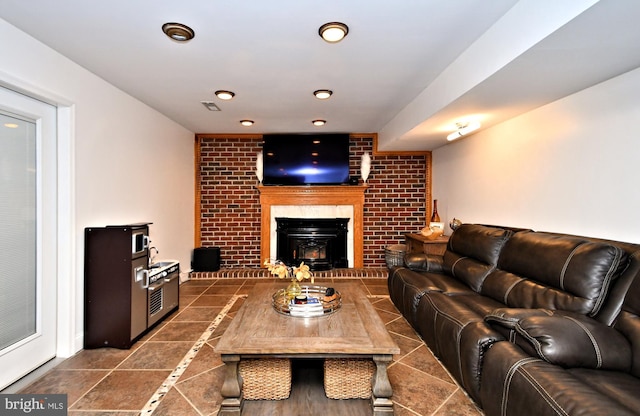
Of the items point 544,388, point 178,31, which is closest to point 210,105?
point 178,31

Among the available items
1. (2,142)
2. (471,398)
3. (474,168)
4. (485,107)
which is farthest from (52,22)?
(474,168)

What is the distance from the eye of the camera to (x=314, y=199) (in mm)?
4992

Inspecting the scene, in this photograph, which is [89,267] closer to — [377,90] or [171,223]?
[171,223]

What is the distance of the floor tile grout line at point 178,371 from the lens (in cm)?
178

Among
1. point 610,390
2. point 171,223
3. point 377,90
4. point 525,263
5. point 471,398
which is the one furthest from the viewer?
point 171,223

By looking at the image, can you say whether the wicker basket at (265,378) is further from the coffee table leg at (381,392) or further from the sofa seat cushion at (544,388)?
the sofa seat cushion at (544,388)

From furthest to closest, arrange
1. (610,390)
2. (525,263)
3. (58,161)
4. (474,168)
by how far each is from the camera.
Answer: (474,168)
(58,161)
(525,263)
(610,390)

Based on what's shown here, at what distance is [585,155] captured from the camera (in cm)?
226

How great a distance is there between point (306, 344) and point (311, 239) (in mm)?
3289

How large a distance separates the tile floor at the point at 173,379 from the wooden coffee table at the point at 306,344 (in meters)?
0.20

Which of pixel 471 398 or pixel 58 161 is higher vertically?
pixel 58 161

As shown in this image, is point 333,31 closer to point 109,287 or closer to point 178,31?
point 178,31

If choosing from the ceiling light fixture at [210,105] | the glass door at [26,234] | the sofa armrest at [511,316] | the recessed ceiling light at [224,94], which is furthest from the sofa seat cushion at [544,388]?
the ceiling light fixture at [210,105]

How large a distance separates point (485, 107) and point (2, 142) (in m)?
3.64
